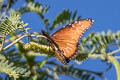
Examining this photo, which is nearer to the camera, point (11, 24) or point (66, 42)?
point (11, 24)

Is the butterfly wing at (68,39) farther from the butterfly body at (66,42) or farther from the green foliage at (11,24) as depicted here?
the green foliage at (11,24)

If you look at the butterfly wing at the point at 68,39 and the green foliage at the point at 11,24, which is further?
the butterfly wing at the point at 68,39

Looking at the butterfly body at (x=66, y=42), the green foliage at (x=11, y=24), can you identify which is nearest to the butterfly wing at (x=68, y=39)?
the butterfly body at (x=66, y=42)

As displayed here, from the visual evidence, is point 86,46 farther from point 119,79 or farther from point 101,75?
point 119,79

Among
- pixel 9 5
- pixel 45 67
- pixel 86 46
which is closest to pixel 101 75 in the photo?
pixel 86 46

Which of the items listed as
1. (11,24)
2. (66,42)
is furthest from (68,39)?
(11,24)

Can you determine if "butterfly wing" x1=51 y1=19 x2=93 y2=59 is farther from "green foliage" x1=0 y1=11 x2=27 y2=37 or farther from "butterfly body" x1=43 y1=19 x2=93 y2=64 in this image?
"green foliage" x1=0 y1=11 x2=27 y2=37

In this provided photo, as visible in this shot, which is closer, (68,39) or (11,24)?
(11,24)

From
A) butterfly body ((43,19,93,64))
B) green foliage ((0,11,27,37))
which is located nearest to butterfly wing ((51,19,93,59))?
butterfly body ((43,19,93,64))

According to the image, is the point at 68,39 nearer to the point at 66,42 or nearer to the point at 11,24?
the point at 66,42
